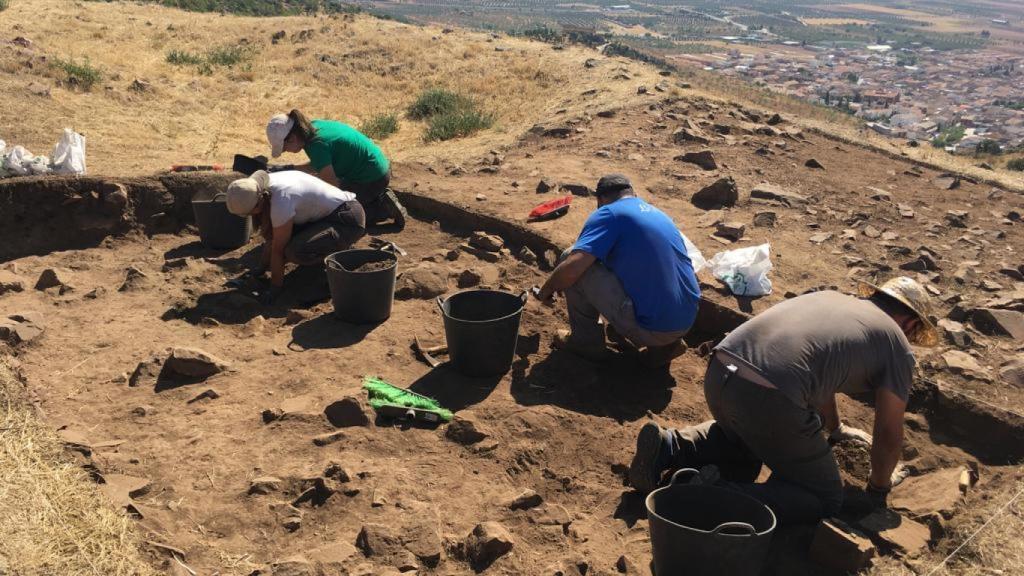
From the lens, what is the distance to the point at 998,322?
5.46 meters

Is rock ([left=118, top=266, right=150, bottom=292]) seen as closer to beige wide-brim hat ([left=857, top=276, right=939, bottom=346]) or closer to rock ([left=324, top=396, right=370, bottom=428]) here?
rock ([left=324, top=396, right=370, bottom=428])

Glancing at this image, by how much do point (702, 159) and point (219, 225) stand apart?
5.46m

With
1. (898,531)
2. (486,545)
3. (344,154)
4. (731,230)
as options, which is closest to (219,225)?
(344,154)

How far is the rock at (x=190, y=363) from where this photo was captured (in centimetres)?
439

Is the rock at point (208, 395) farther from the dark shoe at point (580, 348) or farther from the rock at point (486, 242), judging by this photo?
the rock at point (486, 242)

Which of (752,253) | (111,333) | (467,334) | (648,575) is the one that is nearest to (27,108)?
(111,333)

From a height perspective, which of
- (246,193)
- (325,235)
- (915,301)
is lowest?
(325,235)

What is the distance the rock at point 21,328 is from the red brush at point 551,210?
3873mm

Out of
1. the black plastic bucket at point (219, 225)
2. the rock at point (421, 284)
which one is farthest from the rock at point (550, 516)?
the black plastic bucket at point (219, 225)

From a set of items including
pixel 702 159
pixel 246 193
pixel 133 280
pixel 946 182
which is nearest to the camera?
pixel 246 193

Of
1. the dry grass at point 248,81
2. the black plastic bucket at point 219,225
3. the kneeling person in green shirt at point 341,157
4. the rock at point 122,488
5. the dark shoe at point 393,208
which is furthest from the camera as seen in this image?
the dry grass at point 248,81

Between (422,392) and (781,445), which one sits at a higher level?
(781,445)

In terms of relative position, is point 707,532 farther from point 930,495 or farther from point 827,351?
point 930,495

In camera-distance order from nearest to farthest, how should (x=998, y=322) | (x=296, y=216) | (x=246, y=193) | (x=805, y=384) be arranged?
(x=805, y=384) → (x=246, y=193) → (x=998, y=322) → (x=296, y=216)
